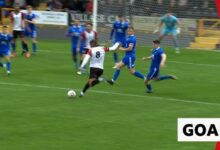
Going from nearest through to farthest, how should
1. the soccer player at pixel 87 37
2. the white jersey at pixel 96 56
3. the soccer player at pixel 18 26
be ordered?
the white jersey at pixel 96 56, the soccer player at pixel 87 37, the soccer player at pixel 18 26

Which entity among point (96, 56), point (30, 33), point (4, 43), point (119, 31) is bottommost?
point (30, 33)

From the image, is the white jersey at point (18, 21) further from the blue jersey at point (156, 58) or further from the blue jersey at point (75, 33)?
the blue jersey at point (156, 58)

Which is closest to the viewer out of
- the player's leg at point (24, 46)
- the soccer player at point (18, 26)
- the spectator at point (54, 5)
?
the player's leg at point (24, 46)

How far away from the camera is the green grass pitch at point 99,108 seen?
1140cm

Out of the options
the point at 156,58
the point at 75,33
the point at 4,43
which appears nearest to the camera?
the point at 156,58

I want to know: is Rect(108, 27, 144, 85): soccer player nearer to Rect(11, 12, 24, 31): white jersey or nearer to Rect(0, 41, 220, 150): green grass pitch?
Rect(0, 41, 220, 150): green grass pitch

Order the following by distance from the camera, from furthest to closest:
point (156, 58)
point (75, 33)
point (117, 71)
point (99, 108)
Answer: point (75, 33) < point (117, 71) < point (156, 58) < point (99, 108)

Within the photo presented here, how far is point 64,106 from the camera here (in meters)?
15.4

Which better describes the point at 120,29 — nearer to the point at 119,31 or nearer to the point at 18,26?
the point at 119,31

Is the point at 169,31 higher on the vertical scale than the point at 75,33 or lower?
lower

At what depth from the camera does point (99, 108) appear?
15203mm

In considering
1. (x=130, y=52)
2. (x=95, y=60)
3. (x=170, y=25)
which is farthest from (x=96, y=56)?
(x=170, y=25)
